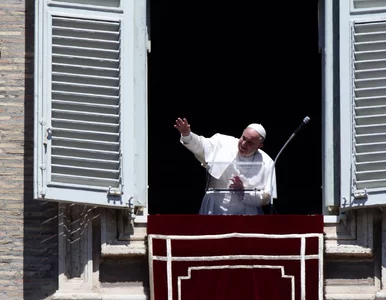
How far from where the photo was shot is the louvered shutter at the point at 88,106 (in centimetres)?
1352

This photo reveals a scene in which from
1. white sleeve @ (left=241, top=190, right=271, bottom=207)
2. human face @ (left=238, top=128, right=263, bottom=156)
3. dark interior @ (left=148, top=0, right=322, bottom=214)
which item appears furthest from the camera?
dark interior @ (left=148, top=0, right=322, bottom=214)

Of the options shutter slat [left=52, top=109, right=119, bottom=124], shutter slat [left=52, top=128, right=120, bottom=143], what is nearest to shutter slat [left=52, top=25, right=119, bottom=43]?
shutter slat [left=52, top=109, right=119, bottom=124]

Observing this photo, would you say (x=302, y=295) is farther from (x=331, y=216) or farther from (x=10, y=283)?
(x=10, y=283)

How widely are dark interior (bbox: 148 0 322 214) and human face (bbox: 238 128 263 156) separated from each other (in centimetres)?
218

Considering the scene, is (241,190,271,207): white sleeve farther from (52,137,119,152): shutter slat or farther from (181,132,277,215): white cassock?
(52,137,119,152): shutter slat

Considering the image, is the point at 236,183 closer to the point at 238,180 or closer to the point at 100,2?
the point at 238,180

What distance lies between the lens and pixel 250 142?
1431 centimetres

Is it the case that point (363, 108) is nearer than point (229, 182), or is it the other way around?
point (363, 108)

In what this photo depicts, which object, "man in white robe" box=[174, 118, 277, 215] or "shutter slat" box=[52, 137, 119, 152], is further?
"man in white robe" box=[174, 118, 277, 215]

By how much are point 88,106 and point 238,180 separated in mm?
1185

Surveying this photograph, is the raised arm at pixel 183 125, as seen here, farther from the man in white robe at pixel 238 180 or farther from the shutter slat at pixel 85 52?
the shutter slat at pixel 85 52

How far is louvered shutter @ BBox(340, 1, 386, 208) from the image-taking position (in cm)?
1352

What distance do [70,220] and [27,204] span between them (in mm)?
403

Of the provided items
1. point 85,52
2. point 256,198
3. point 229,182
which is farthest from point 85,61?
point 256,198
